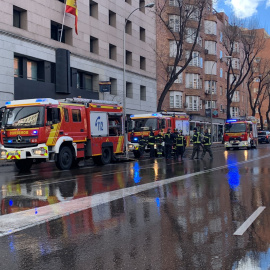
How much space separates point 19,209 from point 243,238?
423 centimetres

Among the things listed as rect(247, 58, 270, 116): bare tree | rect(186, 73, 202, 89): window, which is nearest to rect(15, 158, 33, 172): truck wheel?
rect(186, 73, 202, 89): window

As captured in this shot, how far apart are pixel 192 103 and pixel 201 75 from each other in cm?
467

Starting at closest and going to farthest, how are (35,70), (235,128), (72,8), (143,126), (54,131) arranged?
(54,131)
(143,126)
(35,70)
(72,8)
(235,128)

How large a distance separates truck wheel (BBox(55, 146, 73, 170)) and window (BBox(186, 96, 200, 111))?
3418 cm

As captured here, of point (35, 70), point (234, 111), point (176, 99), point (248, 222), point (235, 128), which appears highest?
point (35, 70)

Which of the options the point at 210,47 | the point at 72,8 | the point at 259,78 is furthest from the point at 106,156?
the point at 259,78

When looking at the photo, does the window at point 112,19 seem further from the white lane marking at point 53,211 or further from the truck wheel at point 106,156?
the white lane marking at point 53,211

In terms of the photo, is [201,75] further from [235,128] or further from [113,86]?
[235,128]

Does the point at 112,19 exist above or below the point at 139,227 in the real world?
above

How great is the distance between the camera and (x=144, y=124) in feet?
77.9

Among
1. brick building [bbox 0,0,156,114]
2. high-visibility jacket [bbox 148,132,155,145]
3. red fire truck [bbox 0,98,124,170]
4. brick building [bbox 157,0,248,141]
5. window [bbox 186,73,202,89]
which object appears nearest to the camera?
red fire truck [bbox 0,98,124,170]

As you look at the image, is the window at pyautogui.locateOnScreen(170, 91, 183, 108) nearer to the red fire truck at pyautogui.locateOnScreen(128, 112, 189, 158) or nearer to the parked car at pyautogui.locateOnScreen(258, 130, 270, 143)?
the parked car at pyautogui.locateOnScreen(258, 130, 270, 143)

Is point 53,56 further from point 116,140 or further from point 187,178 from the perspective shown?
point 187,178

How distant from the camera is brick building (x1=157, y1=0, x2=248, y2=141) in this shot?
144ft
